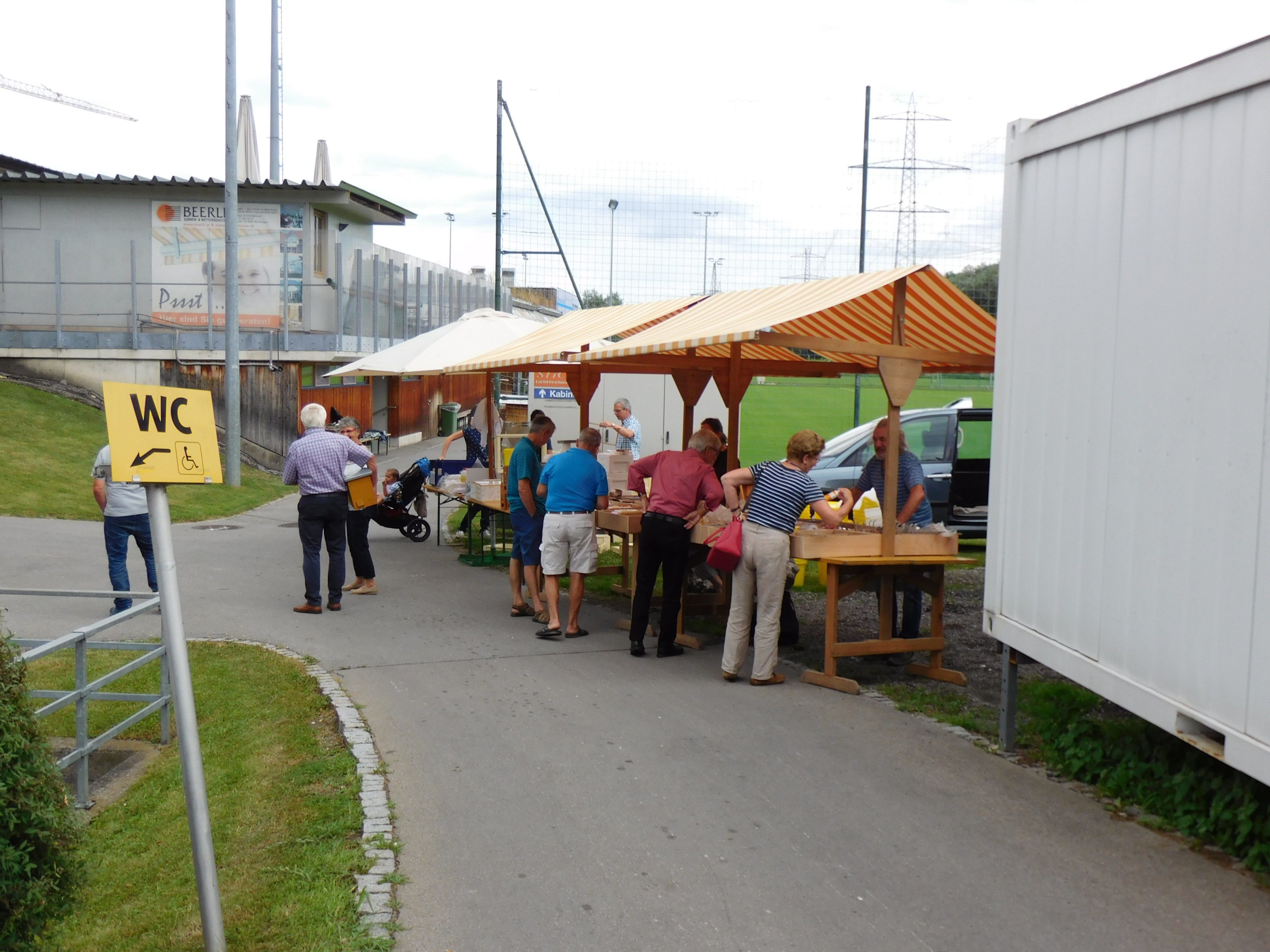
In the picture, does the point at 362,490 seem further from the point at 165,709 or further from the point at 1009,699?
the point at 1009,699

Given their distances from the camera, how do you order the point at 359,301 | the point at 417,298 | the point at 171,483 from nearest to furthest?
1. the point at 171,483
2. the point at 359,301
3. the point at 417,298

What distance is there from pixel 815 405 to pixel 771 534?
36.9 meters

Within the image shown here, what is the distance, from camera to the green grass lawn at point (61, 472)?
17.7 metres

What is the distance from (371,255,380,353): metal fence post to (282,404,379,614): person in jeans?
18684 mm

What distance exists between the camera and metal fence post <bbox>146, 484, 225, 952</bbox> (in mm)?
3984

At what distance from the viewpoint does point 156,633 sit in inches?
397

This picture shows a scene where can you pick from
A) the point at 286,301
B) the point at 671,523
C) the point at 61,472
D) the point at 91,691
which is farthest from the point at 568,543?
the point at 286,301

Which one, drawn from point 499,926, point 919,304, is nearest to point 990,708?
point 919,304

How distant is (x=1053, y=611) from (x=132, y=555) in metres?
12.1

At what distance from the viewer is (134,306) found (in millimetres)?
26016

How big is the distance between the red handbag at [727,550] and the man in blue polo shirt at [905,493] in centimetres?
127

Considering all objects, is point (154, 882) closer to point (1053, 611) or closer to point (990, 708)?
point (1053, 611)

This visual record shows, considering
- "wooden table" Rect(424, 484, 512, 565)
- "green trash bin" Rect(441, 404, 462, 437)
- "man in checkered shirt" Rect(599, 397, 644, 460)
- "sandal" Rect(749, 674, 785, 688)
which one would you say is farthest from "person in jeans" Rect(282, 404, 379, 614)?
"green trash bin" Rect(441, 404, 462, 437)

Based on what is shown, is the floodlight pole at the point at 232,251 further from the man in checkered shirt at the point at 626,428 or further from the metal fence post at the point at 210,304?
the man in checkered shirt at the point at 626,428
